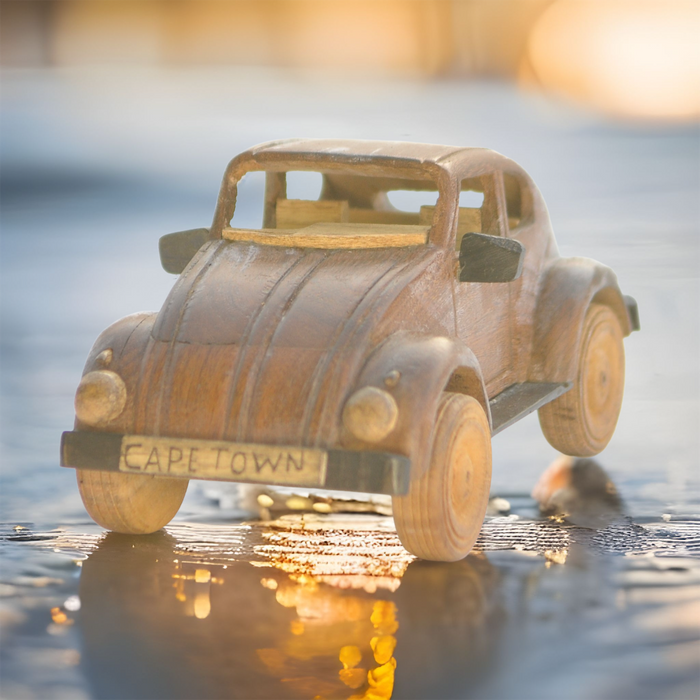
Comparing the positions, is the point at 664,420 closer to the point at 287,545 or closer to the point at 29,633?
the point at 287,545

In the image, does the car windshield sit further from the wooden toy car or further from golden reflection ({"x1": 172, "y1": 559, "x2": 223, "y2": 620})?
golden reflection ({"x1": 172, "y1": 559, "x2": 223, "y2": 620})

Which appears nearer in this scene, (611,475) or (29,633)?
(29,633)

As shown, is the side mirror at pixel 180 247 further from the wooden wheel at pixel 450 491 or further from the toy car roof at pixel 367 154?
the wooden wheel at pixel 450 491

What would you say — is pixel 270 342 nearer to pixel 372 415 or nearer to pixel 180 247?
pixel 372 415

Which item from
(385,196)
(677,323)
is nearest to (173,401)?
(385,196)

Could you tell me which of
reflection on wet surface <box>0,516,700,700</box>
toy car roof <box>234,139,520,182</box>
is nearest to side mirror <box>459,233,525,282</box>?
toy car roof <box>234,139,520,182</box>
